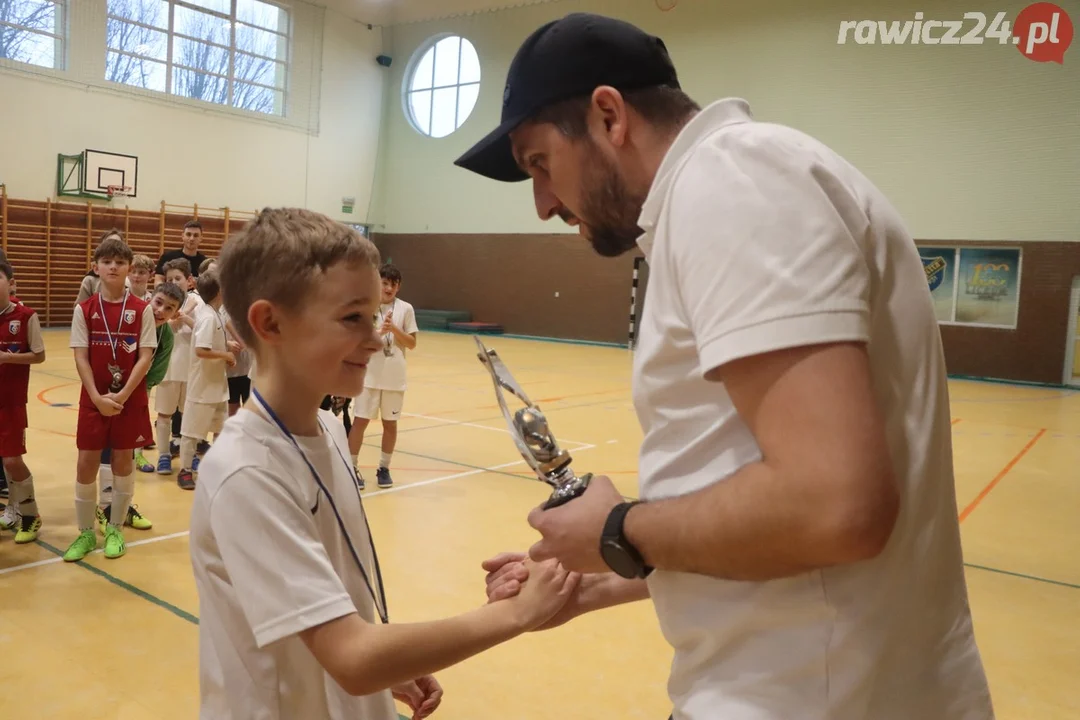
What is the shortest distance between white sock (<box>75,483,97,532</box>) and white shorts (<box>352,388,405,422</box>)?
217 cm

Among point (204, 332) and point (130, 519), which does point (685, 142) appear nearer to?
point (130, 519)

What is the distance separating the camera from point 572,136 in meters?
1.20

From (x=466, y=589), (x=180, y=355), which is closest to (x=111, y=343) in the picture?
(x=180, y=355)

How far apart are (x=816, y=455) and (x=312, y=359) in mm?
998

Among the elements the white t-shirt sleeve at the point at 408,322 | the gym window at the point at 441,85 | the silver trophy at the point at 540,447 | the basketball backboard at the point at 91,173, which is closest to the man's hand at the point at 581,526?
the silver trophy at the point at 540,447

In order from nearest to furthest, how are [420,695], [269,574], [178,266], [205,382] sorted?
1. [269,574]
2. [420,695]
3. [205,382]
4. [178,266]

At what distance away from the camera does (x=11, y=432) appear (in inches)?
185

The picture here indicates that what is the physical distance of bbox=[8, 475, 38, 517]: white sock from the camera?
485 cm

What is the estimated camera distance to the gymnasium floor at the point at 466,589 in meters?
3.23

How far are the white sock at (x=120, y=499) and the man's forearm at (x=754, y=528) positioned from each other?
4620mm

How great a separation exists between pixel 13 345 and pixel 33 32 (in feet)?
51.5

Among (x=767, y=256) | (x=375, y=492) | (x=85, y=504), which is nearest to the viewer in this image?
(x=767, y=256)

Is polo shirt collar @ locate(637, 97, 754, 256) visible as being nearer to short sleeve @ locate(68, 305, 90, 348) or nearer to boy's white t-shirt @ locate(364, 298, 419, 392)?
short sleeve @ locate(68, 305, 90, 348)

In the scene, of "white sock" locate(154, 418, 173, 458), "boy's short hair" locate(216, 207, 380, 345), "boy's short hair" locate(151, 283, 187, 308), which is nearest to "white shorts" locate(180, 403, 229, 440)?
"white sock" locate(154, 418, 173, 458)
